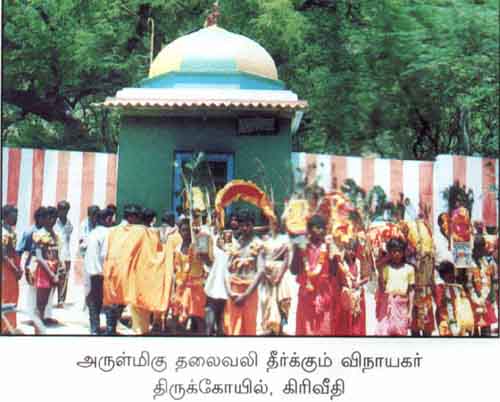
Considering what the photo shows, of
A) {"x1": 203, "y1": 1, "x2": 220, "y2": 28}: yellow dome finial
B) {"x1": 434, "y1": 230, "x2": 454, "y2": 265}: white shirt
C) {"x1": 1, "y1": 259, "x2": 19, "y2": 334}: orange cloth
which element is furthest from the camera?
{"x1": 203, "y1": 1, "x2": 220, "y2": 28}: yellow dome finial

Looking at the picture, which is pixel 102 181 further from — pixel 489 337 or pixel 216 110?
pixel 489 337

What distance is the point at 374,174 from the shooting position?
22.0 ft

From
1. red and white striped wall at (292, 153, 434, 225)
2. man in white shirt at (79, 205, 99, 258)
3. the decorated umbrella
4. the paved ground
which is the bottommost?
the paved ground

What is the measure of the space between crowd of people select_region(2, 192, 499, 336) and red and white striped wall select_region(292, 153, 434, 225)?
0.31 metres

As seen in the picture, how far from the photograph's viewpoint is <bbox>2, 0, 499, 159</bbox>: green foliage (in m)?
6.85

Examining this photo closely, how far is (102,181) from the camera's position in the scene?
663 centimetres

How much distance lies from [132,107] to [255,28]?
1226 mm

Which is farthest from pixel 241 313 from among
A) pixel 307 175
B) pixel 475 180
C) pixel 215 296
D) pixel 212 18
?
pixel 212 18

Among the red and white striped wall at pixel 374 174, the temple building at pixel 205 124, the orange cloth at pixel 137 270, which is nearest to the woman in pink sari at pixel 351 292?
the red and white striped wall at pixel 374 174

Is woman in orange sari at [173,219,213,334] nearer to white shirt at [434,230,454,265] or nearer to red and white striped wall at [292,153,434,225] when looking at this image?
red and white striped wall at [292,153,434,225]

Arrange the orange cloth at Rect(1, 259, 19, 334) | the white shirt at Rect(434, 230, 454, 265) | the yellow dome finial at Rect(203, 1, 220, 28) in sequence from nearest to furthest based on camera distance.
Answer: the orange cloth at Rect(1, 259, 19, 334), the white shirt at Rect(434, 230, 454, 265), the yellow dome finial at Rect(203, 1, 220, 28)

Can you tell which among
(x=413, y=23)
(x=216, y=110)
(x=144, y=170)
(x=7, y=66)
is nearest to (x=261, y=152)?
(x=216, y=110)

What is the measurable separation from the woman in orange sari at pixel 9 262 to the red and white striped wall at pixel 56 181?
60 millimetres

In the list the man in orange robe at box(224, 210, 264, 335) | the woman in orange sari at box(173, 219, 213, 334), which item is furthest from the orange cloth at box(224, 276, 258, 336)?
the woman in orange sari at box(173, 219, 213, 334)
